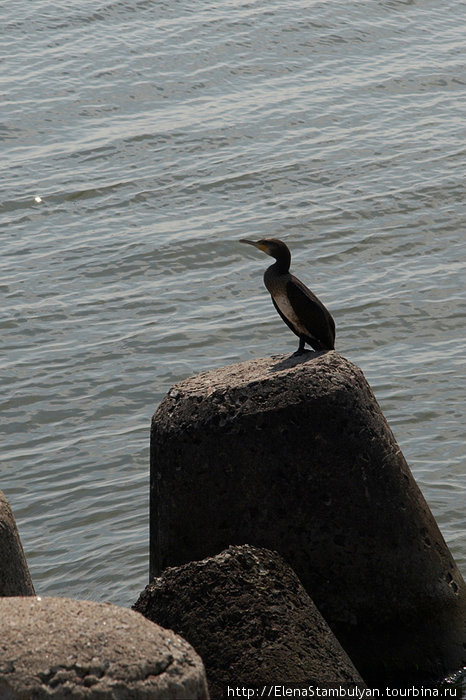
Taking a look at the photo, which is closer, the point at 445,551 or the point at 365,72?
the point at 445,551

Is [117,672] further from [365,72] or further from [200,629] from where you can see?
[365,72]

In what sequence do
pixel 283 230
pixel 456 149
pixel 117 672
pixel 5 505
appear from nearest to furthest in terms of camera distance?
pixel 117 672 → pixel 5 505 → pixel 283 230 → pixel 456 149

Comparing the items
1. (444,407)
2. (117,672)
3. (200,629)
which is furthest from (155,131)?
(117,672)

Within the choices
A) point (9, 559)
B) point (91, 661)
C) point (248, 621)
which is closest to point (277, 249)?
point (9, 559)

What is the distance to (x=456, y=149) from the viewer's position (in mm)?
15031

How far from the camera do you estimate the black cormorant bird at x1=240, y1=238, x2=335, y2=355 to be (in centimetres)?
644

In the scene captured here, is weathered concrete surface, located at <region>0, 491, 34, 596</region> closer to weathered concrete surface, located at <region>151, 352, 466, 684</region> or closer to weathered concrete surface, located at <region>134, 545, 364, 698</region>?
weathered concrete surface, located at <region>134, 545, 364, 698</region>

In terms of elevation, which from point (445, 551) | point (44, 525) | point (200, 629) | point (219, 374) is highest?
point (219, 374)

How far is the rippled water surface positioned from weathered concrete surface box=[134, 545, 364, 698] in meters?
2.32

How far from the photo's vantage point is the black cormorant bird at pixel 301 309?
6438 mm

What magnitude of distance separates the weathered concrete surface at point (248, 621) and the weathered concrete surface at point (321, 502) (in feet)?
1.80

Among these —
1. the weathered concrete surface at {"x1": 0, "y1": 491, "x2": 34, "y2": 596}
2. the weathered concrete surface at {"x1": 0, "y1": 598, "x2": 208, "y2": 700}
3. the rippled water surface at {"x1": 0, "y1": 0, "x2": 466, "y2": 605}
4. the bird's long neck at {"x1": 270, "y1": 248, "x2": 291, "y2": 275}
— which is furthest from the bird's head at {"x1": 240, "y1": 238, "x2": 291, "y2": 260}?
the weathered concrete surface at {"x1": 0, "y1": 598, "x2": 208, "y2": 700}

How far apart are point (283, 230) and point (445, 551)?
23.8 ft

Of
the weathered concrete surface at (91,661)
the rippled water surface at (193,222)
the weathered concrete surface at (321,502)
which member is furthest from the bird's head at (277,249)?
the weathered concrete surface at (91,661)
